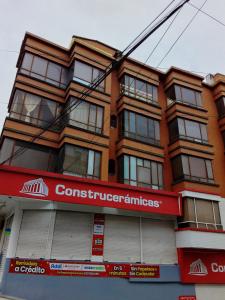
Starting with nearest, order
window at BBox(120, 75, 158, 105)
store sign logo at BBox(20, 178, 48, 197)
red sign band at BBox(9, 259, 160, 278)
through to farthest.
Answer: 1. red sign band at BBox(9, 259, 160, 278)
2. store sign logo at BBox(20, 178, 48, 197)
3. window at BBox(120, 75, 158, 105)

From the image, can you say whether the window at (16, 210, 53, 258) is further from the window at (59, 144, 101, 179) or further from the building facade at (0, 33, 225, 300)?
the window at (59, 144, 101, 179)

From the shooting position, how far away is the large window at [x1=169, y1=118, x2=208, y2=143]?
20.8m

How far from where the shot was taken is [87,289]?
42.5 ft

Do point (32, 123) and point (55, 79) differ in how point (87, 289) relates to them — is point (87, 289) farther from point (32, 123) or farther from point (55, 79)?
point (55, 79)

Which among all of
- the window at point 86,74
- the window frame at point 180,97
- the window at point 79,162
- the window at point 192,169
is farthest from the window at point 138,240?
the window frame at point 180,97

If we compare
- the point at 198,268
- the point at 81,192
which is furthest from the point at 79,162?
the point at 198,268

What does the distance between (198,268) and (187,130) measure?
10557 mm

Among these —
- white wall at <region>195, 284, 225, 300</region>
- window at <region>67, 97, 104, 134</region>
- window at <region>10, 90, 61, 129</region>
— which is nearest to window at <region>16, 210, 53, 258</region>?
window at <region>10, 90, 61, 129</region>

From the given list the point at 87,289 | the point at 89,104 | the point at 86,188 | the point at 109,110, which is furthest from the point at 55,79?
the point at 87,289

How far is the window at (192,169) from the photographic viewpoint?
19.1 meters

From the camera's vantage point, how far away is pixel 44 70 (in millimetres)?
19156

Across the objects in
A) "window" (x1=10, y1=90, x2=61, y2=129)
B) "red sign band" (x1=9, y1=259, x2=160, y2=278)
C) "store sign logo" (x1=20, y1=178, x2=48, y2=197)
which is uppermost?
"window" (x1=10, y1=90, x2=61, y2=129)

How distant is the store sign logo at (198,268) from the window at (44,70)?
15.8 metres

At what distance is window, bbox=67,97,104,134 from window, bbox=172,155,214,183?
6649 mm
